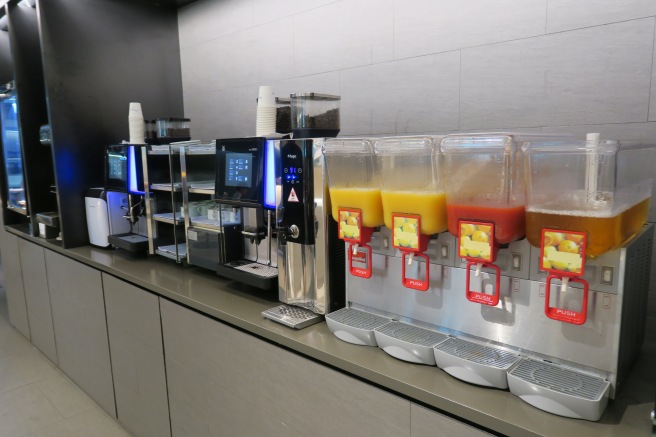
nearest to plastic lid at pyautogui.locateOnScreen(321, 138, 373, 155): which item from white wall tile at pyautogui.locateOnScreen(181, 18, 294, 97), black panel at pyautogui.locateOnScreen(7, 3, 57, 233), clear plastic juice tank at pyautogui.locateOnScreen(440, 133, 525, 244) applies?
clear plastic juice tank at pyautogui.locateOnScreen(440, 133, 525, 244)

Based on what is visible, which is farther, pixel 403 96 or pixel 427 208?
pixel 403 96

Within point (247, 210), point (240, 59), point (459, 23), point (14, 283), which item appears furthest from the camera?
point (14, 283)

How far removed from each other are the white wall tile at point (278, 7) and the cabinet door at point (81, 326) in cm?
170

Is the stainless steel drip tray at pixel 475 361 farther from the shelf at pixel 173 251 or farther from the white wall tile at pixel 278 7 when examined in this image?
the white wall tile at pixel 278 7

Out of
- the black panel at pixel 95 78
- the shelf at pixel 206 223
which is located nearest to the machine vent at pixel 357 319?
the shelf at pixel 206 223

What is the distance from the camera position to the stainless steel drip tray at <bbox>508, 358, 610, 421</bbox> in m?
0.96

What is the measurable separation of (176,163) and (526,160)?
5.44ft

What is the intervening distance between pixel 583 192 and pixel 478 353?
462 millimetres

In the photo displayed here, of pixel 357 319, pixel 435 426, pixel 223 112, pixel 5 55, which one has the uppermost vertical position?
pixel 5 55

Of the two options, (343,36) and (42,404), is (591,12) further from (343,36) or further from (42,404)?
(42,404)

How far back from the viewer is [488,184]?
112 centimetres

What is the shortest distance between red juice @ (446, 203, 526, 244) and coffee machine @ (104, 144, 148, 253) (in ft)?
6.44

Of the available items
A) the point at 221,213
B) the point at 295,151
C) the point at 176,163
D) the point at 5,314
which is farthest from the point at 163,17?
the point at 5,314

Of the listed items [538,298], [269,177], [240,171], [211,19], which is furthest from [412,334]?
[211,19]
